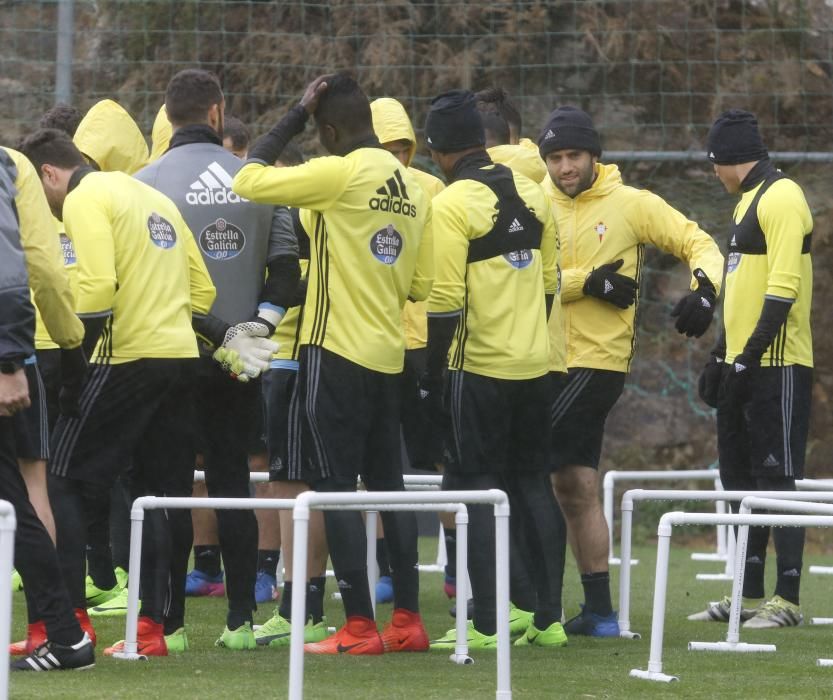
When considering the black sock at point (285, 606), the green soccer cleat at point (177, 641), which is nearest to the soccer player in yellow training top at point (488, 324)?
the black sock at point (285, 606)

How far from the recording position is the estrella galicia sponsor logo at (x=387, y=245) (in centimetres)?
659

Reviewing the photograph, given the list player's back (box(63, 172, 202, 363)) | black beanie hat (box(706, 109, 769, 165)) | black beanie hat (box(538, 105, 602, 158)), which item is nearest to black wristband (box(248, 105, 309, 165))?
player's back (box(63, 172, 202, 363))

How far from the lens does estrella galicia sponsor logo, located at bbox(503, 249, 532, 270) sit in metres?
7.16

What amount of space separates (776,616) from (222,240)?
3.03 meters

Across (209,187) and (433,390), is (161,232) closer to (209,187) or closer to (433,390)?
(209,187)

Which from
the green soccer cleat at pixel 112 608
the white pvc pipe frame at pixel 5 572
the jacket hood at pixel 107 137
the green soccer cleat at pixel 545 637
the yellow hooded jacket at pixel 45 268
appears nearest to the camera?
the white pvc pipe frame at pixel 5 572

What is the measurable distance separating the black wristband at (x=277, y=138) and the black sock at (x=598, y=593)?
7.77 ft

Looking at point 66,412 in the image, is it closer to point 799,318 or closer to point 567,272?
point 567,272

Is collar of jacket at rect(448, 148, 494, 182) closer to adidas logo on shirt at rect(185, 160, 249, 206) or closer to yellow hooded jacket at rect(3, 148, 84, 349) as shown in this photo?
adidas logo on shirt at rect(185, 160, 249, 206)

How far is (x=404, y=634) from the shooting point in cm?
677

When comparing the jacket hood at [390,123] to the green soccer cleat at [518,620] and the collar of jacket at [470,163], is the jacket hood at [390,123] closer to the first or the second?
the collar of jacket at [470,163]

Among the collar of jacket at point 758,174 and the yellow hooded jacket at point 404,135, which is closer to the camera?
the collar of jacket at point 758,174

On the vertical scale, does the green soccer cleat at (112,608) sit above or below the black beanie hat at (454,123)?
below

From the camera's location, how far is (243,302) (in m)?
7.05
